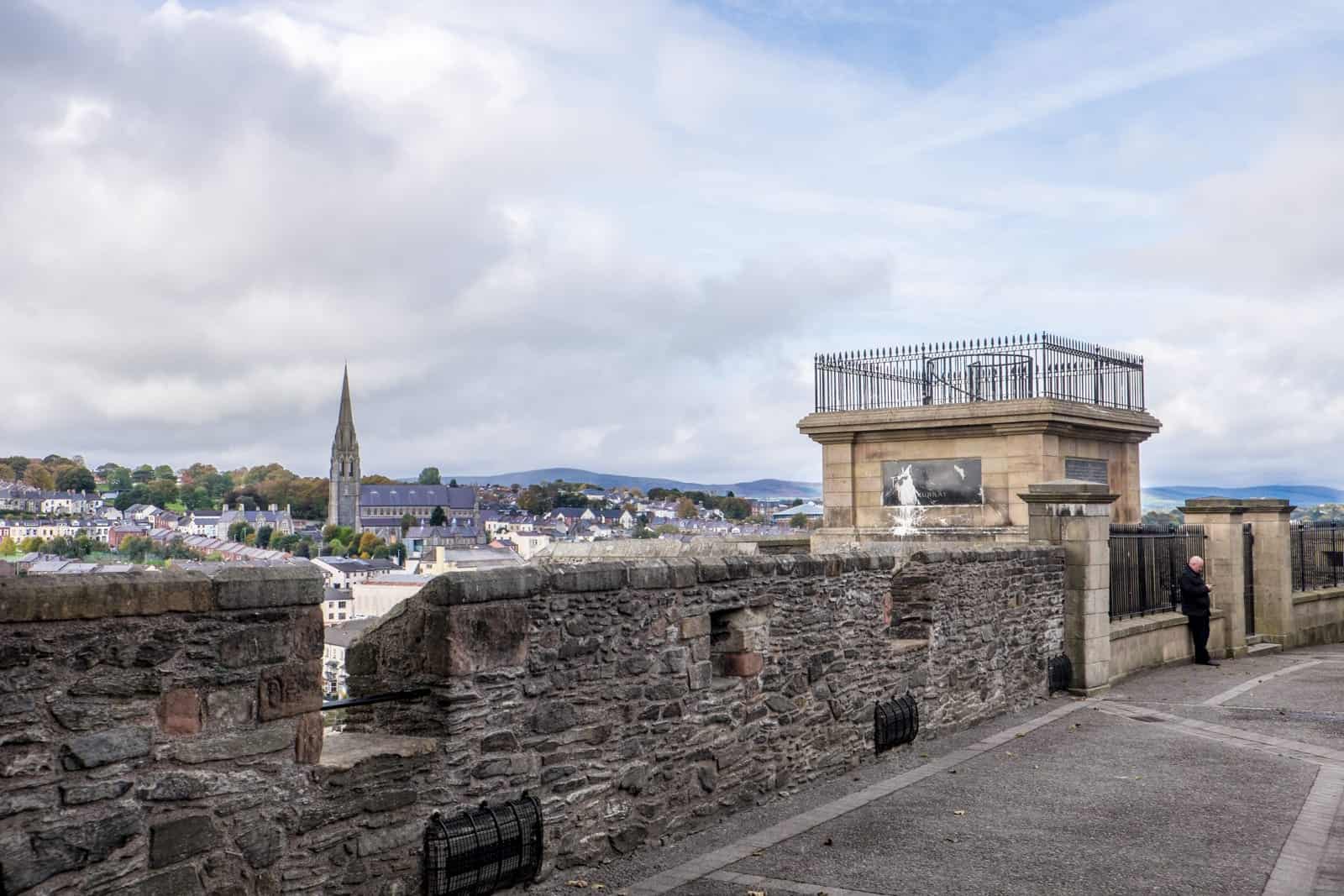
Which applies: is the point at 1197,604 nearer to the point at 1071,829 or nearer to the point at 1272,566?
the point at 1272,566

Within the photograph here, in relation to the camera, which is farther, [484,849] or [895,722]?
[895,722]

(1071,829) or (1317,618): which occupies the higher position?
(1317,618)

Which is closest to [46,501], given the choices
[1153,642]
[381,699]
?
[381,699]

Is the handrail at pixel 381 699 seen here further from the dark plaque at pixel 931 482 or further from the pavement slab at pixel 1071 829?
the dark plaque at pixel 931 482

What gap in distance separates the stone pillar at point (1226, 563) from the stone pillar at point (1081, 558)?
206 inches

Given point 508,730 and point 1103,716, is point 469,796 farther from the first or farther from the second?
point 1103,716

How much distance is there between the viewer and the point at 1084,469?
1956 cm

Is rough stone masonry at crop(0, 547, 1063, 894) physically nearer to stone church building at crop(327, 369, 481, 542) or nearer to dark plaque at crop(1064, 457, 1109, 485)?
dark plaque at crop(1064, 457, 1109, 485)

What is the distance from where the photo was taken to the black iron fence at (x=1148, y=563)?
16188 millimetres

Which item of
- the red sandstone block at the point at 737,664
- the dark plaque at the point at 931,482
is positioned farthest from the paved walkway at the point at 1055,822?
the dark plaque at the point at 931,482

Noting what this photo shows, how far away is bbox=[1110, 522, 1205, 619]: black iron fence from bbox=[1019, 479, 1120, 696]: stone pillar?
4.74 ft

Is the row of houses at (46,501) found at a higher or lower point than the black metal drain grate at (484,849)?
higher

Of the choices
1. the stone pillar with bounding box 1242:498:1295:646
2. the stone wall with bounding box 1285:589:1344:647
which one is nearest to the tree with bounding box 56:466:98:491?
the stone pillar with bounding box 1242:498:1295:646

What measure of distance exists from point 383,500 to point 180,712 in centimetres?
9738
